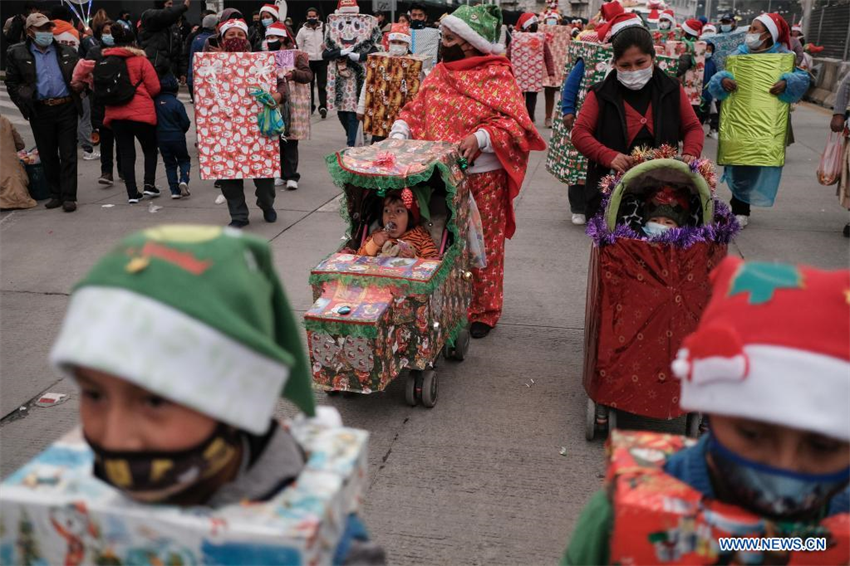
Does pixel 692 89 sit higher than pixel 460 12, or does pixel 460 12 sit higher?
pixel 460 12

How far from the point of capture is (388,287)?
155 inches

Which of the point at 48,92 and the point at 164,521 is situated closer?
the point at 164,521

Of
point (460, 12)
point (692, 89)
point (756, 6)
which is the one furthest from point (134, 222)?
point (756, 6)

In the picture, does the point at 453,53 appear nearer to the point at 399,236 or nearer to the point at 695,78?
the point at 399,236

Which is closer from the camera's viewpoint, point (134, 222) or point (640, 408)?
point (640, 408)

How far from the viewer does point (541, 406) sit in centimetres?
419

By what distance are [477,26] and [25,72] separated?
515 centimetres

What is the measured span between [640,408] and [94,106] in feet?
24.6

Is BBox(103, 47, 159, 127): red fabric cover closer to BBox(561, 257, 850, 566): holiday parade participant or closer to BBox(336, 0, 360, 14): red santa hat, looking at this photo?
BBox(336, 0, 360, 14): red santa hat

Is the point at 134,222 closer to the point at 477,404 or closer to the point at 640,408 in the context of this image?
the point at 477,404

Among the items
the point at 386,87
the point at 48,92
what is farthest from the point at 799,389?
the point at 48,92

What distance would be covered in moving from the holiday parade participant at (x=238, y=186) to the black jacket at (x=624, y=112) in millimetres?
3609

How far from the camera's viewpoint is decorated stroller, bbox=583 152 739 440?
132 inches

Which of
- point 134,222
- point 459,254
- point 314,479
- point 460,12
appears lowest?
point 134,222
